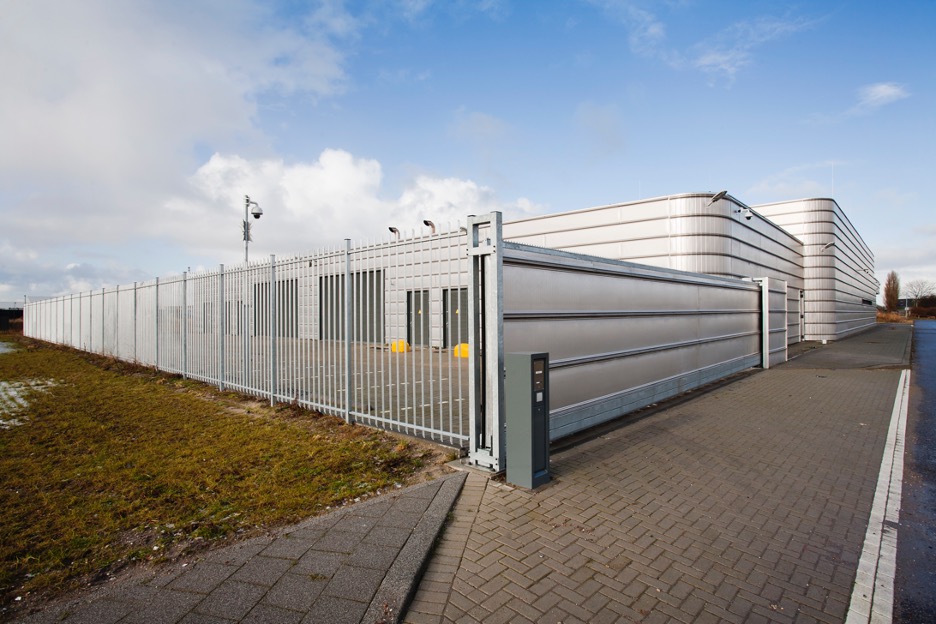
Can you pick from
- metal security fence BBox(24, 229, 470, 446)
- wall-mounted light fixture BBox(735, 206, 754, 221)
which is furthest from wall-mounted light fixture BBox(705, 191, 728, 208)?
metal security fence BBox(24, 229, 470, 446)

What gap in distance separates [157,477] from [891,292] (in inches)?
4678

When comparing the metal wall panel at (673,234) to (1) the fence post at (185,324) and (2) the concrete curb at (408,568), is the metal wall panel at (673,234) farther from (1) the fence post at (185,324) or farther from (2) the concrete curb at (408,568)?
(2) the concrete curb at (408,568)

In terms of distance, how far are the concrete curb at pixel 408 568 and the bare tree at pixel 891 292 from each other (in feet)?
376

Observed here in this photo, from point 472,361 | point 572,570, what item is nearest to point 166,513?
point 472,361

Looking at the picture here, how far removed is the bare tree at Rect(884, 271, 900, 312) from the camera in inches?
3504

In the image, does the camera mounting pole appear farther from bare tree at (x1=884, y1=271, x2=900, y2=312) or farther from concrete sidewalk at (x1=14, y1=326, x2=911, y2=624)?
bare tree at (x1=884, y1=271, x2=900, y2=312)

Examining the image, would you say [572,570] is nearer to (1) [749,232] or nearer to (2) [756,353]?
(2) [756,353]

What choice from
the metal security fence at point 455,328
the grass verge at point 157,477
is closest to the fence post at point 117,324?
the metal security fence at point 455,328

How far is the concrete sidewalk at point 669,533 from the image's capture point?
112 inches

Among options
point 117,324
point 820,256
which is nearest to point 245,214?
point 117,324

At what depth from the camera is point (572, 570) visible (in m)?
3.21

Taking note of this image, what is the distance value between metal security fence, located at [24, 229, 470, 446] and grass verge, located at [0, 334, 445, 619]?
2.08 feet

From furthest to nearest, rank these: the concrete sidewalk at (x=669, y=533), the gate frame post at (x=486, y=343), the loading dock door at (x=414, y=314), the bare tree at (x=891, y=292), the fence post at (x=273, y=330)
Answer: the bare tree at (x=891, y=292), the fence post at (x=273, y=330), the loading dock door at (x=414, y=314), the gate frame post at (x=486, y=343), the concrete sidewalk at (x=669, y=533)

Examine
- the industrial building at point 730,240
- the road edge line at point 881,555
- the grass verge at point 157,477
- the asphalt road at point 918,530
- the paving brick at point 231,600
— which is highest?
the industrial building at point 730,240
